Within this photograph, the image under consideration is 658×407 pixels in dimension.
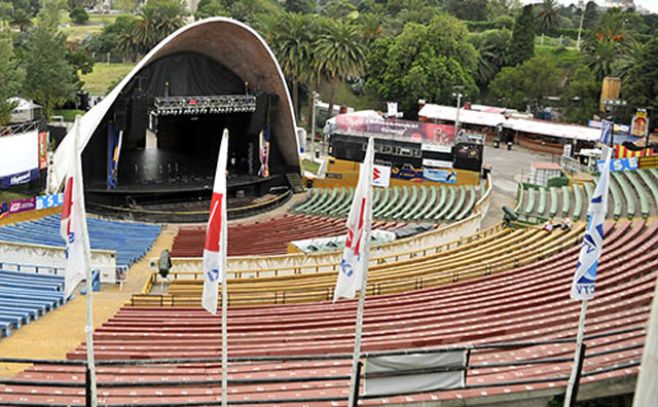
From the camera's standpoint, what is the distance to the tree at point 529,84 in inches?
2810

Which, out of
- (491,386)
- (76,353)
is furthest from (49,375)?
(491,386)

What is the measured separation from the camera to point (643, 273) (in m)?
20.9

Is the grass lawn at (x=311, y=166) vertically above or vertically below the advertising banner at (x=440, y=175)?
below

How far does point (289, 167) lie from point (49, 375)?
32351mm

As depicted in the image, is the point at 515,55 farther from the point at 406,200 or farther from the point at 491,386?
the point at 491,386

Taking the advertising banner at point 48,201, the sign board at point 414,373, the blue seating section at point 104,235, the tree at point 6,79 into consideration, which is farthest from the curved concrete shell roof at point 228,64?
the sign board at point 414,373

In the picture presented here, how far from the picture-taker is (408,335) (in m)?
17.6

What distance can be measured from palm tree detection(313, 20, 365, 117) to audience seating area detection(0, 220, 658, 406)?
35.1 meters

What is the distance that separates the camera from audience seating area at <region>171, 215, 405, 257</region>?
3222 cm

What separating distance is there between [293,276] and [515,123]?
40692 millimetres

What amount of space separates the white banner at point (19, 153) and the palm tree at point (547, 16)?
67.2 m

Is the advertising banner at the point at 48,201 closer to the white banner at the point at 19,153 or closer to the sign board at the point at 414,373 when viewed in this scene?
the white banner at the point at 19,153

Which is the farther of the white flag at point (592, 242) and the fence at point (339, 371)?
the fence at point (339, 371)

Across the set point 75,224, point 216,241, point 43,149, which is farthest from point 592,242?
point 43,149
